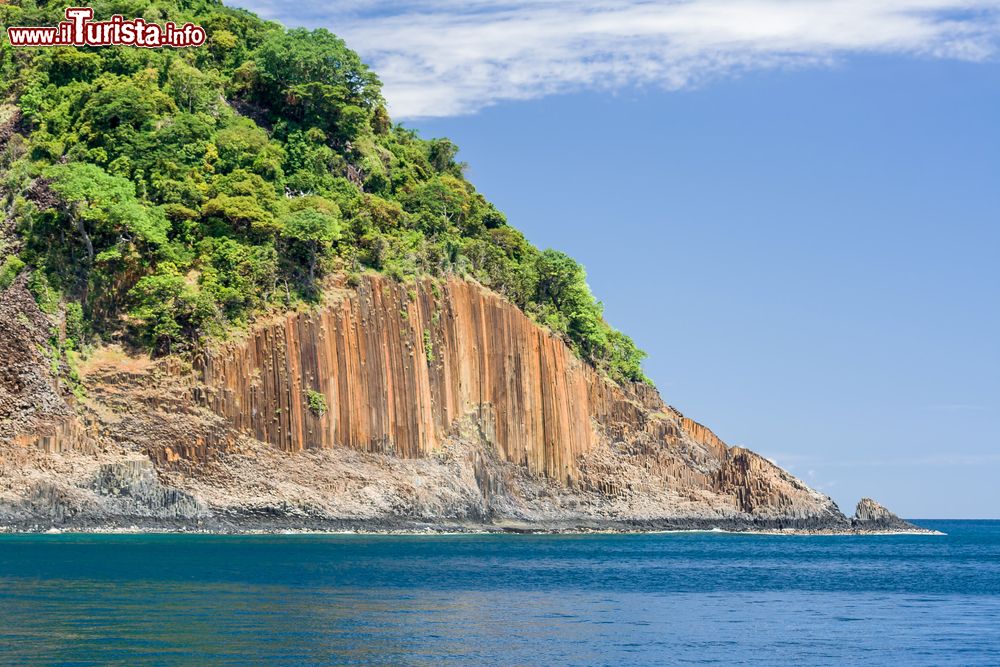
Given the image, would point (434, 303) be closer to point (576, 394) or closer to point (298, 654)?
point (576, 394)

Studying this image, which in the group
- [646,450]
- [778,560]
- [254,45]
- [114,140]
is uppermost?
[254,45]

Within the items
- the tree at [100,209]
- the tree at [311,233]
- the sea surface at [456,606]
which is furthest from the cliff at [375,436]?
the sea surface at [456,606]

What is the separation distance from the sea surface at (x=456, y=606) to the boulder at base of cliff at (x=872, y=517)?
2091 inches

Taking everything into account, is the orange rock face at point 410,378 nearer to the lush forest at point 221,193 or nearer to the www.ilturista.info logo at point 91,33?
the lush forest at point 221,193

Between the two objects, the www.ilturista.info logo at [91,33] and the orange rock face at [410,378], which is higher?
the www.ilturista.info logo at [91,33]

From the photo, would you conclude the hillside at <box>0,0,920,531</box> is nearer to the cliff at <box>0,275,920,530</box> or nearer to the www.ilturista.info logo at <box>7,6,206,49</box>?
the cliff at <box>0,275,920,530</box>

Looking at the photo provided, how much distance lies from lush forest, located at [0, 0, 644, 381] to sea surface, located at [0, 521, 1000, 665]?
63.6 ft

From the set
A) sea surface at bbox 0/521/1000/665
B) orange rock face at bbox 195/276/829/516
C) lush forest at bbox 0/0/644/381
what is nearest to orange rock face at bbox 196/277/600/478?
orange rock face at bbox 195/276/829/516

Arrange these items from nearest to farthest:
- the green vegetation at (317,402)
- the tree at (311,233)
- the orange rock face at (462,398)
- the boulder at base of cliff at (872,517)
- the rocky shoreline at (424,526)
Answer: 1. the rocky shoreline at (424,526)
2. the orange rock face at (462,398)
3. the green vegetation at (317,402)
4. the tree at (311,233)
5. the boulder at base of cliff at (872,517)

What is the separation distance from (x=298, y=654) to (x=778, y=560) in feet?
168

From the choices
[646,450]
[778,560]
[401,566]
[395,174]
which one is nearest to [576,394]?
[646,450]

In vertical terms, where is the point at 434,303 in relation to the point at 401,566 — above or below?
above

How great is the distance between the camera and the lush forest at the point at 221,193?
298ft

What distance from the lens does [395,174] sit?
117 m
